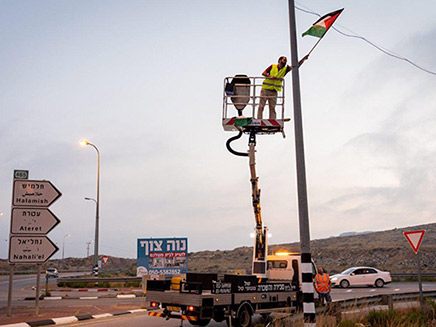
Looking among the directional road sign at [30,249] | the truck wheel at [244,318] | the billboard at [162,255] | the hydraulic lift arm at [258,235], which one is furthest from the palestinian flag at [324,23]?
the billboard at [162,255]

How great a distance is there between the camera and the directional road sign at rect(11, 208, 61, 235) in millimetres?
14969

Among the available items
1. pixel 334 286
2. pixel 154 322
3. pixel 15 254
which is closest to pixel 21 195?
pixel 15 254

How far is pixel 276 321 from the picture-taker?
408 inches

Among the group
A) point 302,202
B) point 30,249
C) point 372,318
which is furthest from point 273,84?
point 30,249

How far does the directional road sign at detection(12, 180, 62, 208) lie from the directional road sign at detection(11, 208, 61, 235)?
214 millimetres

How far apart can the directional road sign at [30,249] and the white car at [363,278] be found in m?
20.9

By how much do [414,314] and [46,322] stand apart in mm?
10711

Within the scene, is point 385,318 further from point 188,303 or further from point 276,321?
point 188,303

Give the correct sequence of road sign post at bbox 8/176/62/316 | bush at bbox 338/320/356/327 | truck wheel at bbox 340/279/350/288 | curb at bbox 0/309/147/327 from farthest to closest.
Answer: truck wheel at bbox 340/279/350/288 < road sign post at bbox 8/176/62/316 < curb at bbox 0/309/147/327 < bush at bbox 338/320/356/327

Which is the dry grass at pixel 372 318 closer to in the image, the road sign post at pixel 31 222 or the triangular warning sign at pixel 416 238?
the triangular warning sign at pixel 416 238

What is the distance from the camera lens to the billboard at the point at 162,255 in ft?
80.6

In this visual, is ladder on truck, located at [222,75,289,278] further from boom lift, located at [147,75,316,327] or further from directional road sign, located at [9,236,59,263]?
directional road sign, located at [9,236,59,263]

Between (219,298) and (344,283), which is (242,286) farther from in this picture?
(344,283)

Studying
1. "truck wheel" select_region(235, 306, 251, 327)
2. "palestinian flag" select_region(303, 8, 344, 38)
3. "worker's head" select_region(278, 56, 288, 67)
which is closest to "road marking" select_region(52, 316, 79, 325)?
"truck wheel" select_region(235, 306, 251, 327)
